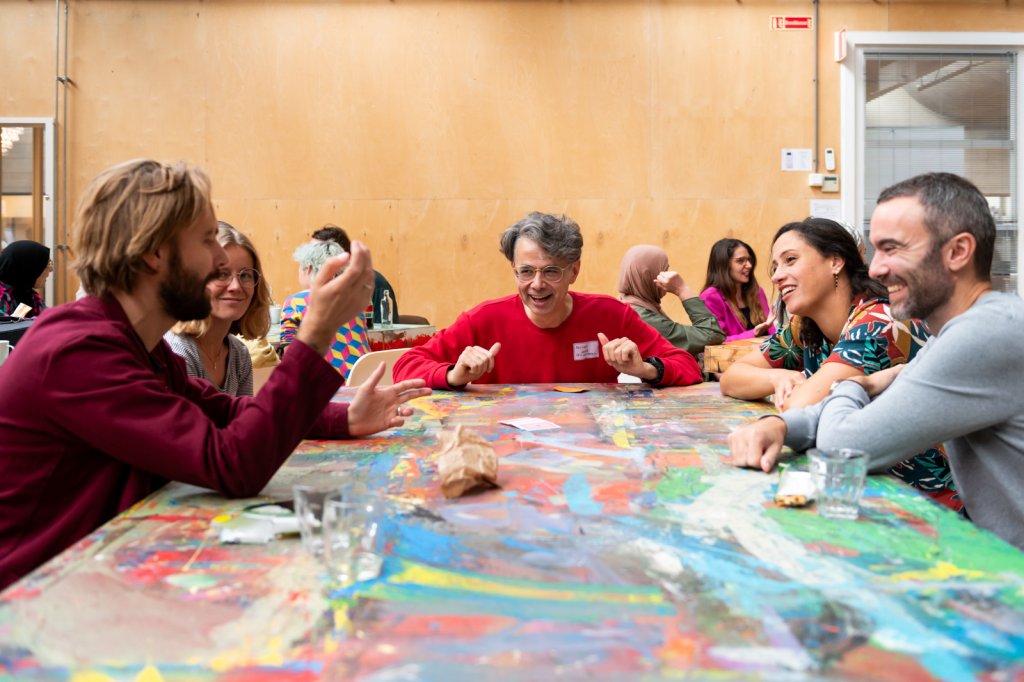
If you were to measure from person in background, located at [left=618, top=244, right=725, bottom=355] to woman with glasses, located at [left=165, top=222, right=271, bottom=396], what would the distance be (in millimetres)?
1939

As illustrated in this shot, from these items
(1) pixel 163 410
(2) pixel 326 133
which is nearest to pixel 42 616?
(1) pixel 163 410

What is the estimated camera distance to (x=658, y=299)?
462cm

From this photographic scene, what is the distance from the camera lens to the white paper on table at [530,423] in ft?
6.55

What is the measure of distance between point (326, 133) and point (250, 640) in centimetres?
654

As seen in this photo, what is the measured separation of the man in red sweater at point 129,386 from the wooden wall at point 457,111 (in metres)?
5.54

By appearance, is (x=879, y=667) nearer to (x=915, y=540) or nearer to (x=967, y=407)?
(x=915, y=540)

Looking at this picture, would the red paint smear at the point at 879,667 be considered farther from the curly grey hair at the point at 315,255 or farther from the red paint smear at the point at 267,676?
the curly grey hair at the point at 315,255

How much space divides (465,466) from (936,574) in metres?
0.68

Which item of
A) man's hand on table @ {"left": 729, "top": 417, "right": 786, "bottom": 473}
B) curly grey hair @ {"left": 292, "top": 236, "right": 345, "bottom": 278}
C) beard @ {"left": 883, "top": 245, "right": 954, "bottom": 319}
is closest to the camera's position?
man's hand on table @ {"left": 729, "top": 417, "right": 786, "bottom": 473}

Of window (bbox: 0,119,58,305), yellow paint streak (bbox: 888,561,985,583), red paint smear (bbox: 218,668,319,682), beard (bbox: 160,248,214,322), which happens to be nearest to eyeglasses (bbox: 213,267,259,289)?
beard (bbox: 160,248,214,322)

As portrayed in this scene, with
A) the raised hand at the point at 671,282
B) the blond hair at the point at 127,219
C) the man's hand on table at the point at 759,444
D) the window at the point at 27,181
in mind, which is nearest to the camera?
the blond hair at the point at 127,219

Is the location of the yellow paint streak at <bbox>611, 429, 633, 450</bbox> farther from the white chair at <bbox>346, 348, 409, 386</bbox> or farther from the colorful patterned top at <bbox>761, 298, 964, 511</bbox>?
the white chair at <bbox>346, 348, 409, 386</bbox>

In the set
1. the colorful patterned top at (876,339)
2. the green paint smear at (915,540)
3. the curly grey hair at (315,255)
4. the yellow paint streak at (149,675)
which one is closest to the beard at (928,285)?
the colorful patterned top at (876,339)

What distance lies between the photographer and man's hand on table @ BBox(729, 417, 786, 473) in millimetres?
1595
